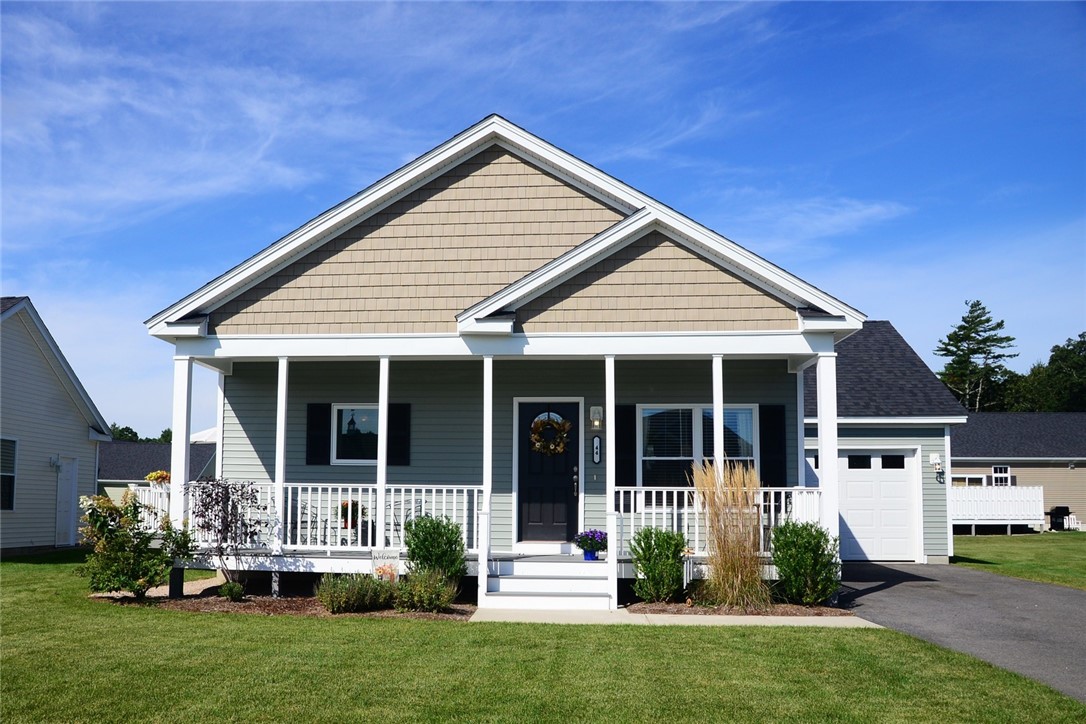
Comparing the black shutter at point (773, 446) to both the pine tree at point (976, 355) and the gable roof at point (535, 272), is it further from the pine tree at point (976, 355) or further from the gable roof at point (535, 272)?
the pine tree at point (976, 355)

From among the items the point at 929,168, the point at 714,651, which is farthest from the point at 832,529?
the point at 929,168

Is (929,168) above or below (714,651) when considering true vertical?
above

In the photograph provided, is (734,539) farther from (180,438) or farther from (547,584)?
(180,438)

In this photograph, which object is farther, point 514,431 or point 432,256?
point 514,431

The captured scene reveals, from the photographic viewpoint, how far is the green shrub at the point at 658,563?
11242 mm

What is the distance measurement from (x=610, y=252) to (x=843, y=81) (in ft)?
19.2

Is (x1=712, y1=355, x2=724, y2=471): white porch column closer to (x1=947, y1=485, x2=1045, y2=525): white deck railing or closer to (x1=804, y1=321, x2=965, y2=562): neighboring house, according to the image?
(x1=804, y1=321, x2=965, y2=562): neighboring house

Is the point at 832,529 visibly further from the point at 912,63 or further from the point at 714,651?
the point at 912,63

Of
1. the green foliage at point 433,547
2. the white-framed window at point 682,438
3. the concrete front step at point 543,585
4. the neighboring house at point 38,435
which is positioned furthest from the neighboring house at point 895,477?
the neighboring house at point 38,435

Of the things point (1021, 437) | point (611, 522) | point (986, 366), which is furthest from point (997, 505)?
point (986, 366)

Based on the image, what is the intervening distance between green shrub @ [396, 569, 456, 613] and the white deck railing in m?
22.6

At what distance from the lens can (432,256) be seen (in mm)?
13086

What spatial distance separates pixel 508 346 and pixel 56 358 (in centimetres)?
1472

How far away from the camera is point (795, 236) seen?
68.2 ft
